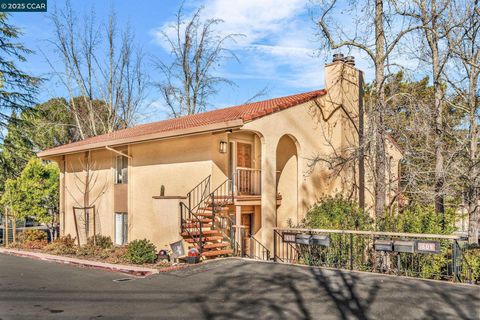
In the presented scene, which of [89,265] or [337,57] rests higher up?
[337,57]

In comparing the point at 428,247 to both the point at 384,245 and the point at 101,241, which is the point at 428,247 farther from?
the point at 101,241

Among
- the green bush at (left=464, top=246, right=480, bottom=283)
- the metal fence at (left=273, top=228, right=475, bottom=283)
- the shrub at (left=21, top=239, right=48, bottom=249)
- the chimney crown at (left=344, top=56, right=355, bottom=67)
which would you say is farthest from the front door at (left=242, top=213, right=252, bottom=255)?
the shrub at (left=21, top=239, right=48, bottom=249)

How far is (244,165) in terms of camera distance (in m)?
15.1

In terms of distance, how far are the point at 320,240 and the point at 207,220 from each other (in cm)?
380

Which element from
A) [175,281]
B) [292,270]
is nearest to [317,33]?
[292,270]

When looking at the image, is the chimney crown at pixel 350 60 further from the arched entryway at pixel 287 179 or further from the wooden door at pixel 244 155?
the wooden door at pixel 244 155

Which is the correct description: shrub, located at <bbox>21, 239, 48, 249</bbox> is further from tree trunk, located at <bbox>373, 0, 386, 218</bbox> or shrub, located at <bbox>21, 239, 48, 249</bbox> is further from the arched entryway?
tree trunk, located at <bbox>373, 0, 386, 218</bbox>

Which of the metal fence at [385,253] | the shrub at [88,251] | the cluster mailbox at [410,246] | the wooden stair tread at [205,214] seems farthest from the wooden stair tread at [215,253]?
the shrub at [88,251]

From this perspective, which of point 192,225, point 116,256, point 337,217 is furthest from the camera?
point 116,256

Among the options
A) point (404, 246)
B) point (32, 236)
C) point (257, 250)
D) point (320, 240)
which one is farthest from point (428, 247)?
point (32, 236)

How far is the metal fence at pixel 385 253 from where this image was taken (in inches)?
368

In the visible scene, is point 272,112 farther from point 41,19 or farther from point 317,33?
point 41,19

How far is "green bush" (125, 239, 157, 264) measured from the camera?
40.4 feet

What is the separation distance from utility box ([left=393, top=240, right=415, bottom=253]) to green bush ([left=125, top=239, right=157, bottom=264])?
677 centimetres
